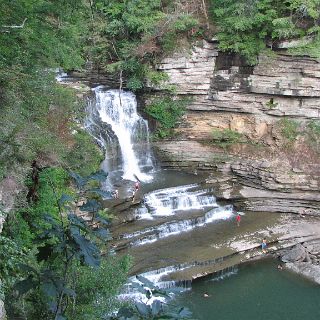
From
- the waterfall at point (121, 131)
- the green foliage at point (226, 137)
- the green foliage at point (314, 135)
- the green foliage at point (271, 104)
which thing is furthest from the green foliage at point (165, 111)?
the green foliage at point (314, 135)

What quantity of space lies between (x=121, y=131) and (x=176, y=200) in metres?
4.72

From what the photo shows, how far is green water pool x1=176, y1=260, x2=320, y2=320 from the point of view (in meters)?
12.8

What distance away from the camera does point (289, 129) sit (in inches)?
755

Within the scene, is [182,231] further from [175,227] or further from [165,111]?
[165,111]

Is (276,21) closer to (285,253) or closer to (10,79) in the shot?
(285,253)

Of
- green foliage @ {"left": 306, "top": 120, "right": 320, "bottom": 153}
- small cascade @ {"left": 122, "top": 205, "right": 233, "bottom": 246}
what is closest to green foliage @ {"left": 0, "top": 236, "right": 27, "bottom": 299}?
small cascade @ {"left": 122, "top": 205, "right": 233, "bottom": 246}

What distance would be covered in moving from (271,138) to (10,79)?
513 inches

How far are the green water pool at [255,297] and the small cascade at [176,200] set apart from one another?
3541mm

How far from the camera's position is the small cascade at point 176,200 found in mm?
16891

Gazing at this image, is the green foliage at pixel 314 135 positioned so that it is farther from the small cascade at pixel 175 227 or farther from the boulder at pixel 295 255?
the boulder at pixel 295 255

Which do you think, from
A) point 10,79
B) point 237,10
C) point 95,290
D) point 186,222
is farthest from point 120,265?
point 237,10

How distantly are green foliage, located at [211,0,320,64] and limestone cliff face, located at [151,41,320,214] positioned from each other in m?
A: 0.66

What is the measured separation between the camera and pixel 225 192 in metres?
18.0

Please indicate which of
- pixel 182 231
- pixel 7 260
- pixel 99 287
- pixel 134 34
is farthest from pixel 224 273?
pixel 134 34
